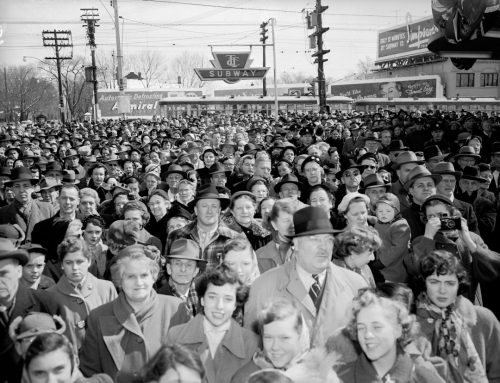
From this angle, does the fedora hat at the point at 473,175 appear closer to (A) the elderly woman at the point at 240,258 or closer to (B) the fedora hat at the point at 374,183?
(B) the fedora hat at the point at 374,183

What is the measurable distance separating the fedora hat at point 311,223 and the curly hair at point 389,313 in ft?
2.45

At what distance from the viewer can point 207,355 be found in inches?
135

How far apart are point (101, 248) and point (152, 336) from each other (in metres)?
2.50

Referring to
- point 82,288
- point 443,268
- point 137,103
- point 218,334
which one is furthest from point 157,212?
point 137,103

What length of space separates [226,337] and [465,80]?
62692mm

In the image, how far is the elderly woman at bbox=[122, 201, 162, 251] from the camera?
20.1 ft

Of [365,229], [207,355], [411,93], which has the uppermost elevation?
[411,93]

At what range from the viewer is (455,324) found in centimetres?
356

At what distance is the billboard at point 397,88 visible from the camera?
2297 inches

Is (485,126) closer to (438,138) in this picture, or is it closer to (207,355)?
(438,138)

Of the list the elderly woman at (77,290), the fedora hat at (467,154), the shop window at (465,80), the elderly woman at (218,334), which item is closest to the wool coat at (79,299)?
the elderly woman at (77,290)

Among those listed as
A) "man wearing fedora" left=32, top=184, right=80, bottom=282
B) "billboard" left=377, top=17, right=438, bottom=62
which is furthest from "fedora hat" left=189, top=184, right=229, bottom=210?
"billboard" left=377, top=17, right=438, bottom=62

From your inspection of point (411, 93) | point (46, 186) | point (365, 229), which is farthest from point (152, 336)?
point (411, 93)

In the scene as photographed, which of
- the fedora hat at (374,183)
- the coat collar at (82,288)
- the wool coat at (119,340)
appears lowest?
the wool coat at (119,340)
